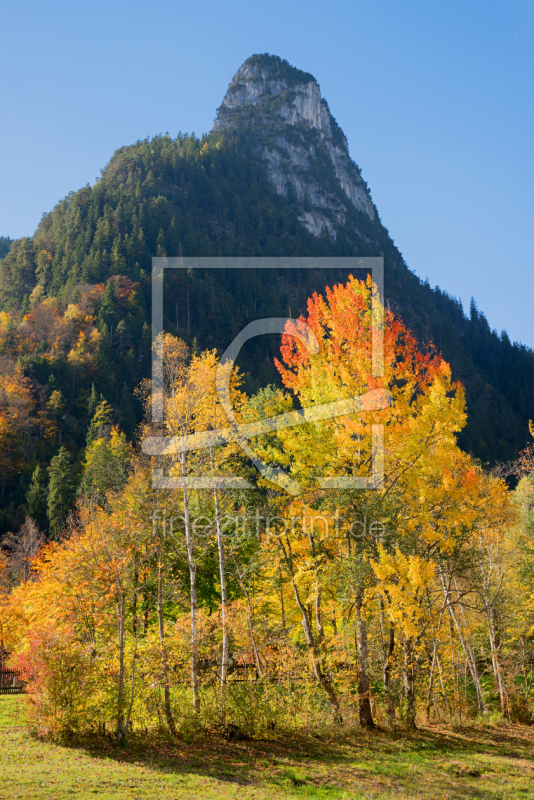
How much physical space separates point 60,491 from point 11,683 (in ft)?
85.9

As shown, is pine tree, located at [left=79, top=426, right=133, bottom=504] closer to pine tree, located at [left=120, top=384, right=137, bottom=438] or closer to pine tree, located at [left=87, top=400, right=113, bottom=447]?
pine tree, located at [left=87, top=400, right=113, bottom=447]

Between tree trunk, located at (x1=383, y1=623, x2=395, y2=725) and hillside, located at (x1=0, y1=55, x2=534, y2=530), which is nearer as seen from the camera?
tree trunk, located at (x1=383, y1=623, x2=395, y2=725)

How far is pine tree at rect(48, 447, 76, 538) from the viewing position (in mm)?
45969

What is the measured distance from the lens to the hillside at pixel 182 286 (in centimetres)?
6875

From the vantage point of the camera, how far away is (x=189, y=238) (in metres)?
115

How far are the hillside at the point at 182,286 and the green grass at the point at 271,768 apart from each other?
Result: 4479cm

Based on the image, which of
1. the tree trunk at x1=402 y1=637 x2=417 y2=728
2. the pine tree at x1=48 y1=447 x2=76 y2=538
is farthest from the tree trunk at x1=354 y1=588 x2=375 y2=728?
the pine tree at x1=48 y1=447 x2=76 y2=538

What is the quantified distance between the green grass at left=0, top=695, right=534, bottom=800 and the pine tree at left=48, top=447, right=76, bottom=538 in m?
34.7

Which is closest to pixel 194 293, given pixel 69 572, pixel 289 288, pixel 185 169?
pixel 289 288

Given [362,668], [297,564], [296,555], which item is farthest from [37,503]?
[362,668]

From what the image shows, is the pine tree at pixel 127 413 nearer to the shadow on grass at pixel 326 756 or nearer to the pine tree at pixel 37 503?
the pine tree at pixel 37 503

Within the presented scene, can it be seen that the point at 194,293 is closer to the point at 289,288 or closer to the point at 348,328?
the point at 289,288

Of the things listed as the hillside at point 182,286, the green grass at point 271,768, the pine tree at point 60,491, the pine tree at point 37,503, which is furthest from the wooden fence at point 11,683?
the hillside at point 182,286

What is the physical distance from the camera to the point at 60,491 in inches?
1870
